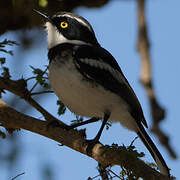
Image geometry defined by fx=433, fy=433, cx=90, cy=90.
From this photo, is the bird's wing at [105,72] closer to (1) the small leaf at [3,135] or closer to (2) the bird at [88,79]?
(2) the bird at [88,79]

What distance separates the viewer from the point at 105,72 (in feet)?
15.4

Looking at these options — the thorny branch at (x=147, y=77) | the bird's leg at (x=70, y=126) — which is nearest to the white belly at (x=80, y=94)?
the bird's leg at (x=70, y=126)

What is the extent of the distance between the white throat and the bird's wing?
0.33m

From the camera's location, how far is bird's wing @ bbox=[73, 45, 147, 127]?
178 inches

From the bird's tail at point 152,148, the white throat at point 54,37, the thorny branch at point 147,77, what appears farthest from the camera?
the white throat at point 54,37

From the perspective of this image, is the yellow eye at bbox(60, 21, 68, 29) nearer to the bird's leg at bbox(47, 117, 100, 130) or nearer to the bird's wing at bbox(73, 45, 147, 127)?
the bird's wing at bbox(73, 45, 147, 127)

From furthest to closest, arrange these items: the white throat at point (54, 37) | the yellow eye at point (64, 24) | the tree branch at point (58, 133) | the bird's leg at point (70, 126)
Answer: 1. the yellow eye at point (64, 24)
2. the white throat at point (54, 37)
3. the bird's leg at point (70, 126)
4. the tree branch at point (58, 133)

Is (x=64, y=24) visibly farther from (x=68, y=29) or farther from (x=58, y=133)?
(x=58, y=133)

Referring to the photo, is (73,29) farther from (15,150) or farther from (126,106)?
(15,150)

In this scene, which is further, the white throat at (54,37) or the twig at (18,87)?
the white throat at (54,37)

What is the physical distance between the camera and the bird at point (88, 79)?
174 inches

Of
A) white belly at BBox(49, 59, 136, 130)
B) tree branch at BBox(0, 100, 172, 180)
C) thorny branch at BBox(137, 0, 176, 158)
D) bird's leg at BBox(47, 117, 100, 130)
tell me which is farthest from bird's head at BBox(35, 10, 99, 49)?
thorny branch at BBox(137, 0, 176, 158)

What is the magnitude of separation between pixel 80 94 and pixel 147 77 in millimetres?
1270

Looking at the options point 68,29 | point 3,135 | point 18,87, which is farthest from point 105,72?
point 3,135
